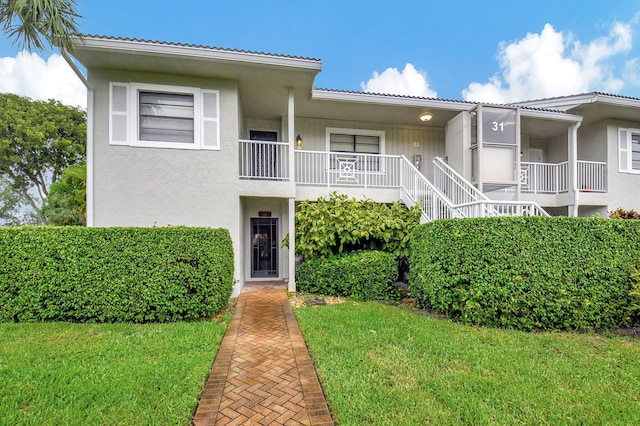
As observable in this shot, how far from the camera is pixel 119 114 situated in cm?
734

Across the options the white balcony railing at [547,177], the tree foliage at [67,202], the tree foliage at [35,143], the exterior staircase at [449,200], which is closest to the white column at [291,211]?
the exterior staircase at [449,200]

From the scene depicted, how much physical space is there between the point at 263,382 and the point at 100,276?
12.6 ft

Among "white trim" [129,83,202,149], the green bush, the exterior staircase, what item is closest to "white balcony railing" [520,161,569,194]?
the exterior staircase

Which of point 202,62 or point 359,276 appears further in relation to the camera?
point 359,276

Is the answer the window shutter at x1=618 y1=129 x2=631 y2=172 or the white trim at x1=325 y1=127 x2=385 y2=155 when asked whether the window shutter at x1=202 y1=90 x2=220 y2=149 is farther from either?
the window shutter at x1=618 y1=129 x2=631 y2=172

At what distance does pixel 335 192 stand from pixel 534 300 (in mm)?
5037

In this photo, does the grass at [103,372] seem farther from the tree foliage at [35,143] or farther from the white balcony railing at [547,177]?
the tree foliage at [35,143]

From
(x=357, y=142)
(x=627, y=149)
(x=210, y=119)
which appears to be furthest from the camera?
(x=357, y=142)

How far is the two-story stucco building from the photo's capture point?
23.9 feet

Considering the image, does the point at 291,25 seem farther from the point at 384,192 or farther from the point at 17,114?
the point at 17,114

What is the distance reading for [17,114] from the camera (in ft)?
58.0

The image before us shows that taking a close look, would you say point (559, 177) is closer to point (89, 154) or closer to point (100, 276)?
point (100, 276)

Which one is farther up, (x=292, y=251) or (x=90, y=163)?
(x=90, y=163)

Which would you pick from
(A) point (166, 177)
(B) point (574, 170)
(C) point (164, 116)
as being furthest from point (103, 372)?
(B) point (574, 170)
